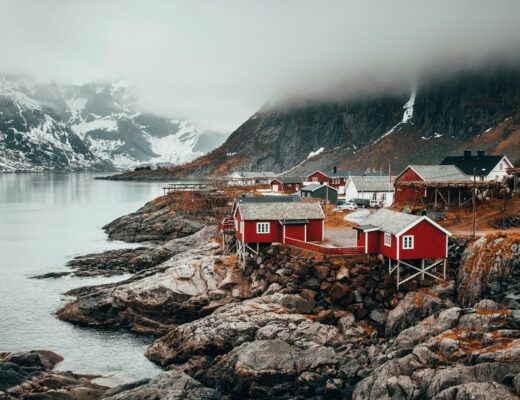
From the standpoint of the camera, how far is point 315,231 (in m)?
51.7

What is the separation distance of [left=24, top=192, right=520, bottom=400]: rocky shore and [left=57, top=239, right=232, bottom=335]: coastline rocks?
3.9 inches

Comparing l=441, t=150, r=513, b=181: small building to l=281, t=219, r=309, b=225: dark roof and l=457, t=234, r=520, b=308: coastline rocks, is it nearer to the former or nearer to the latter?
l=281, t=219, r=309, b=225: dark roof

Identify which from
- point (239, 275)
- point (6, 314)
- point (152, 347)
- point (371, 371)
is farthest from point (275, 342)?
point (6, 314)

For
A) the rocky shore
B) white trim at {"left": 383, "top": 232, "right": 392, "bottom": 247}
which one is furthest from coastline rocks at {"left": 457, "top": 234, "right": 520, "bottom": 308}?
white trim at {"left": 383, "top": 232, "right": 392, "bottom": 247}

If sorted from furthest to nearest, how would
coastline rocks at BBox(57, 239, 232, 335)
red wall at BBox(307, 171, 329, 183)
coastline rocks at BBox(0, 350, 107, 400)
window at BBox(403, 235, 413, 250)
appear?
1. red wall at BBox(307, 171, 329, 183)
2. coastline rocks at BBox(57, 239, 232, 335)
3. window at BBox(403, 235, 413, 250)
4. coastline rocks at BBox(0, 350, 107, 400)

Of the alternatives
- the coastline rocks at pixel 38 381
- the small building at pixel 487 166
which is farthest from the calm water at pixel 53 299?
the small building at pixel 487 166

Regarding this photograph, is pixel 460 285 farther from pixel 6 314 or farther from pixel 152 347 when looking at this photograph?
pixel 6 314

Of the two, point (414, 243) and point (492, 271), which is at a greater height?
point (414, 243)

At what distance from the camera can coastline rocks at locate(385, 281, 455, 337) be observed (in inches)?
1490

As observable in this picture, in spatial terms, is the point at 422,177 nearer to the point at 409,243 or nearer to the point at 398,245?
the point at 409,243

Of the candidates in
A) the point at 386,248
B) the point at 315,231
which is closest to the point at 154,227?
the point at 315,231

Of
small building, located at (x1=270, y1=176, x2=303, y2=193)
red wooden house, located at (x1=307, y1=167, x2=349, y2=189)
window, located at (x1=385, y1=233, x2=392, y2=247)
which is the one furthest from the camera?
small building, located at (x1=270, y1=176, x2=303, y2=193)

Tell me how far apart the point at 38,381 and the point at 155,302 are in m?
14.4

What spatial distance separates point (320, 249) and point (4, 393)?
24.7m
